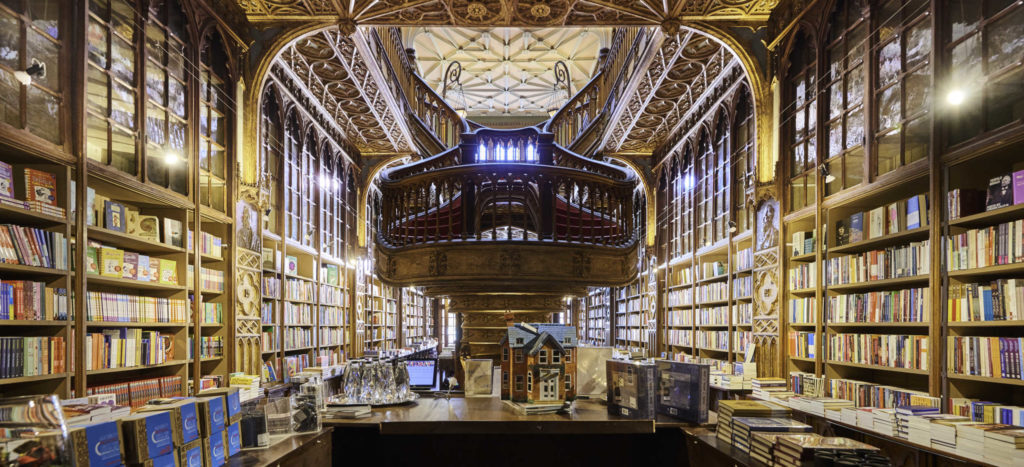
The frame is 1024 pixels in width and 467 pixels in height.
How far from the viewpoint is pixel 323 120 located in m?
9.23

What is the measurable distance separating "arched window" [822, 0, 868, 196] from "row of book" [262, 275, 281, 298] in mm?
5849

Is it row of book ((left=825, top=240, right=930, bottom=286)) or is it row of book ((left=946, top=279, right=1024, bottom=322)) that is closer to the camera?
row of book ((left=946, top=279, right=1024, bottom=322))

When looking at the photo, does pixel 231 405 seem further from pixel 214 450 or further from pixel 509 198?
pixel 509 198

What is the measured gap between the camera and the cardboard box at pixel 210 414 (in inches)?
83.5

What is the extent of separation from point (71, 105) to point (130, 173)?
0.72 meters

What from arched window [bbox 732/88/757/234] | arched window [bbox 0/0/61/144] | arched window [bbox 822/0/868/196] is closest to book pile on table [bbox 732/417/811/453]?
arched window [bbox 822/0/868/196]

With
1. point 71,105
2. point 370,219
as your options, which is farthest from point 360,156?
point 71,105

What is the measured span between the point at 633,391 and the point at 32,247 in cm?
327

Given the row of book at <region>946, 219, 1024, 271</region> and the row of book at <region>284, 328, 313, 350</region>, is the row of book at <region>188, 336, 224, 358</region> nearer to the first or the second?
the row of book at <region>284, 328, 313, 350</region>

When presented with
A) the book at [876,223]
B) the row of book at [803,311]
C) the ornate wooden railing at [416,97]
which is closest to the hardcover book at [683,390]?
the book at [876,223]

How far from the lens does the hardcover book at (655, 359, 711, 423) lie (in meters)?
2.99

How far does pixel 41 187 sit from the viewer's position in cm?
345

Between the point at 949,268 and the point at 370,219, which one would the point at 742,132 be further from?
the point at 370,219

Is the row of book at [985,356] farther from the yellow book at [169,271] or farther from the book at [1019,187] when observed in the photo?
the yellow book at [169,271]
